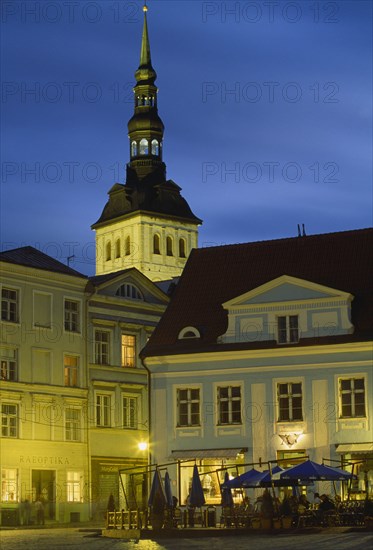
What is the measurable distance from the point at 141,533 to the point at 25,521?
1754 cm

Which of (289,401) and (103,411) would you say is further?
(103,411)

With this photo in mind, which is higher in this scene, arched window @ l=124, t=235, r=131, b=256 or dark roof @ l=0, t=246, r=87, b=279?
arched window @ l=124, t=235, r=131, b=256

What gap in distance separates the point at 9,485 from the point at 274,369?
14881 millimetres

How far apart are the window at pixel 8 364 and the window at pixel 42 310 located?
2.22m

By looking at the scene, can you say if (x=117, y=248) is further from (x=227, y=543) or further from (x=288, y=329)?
(x=227, y=543)

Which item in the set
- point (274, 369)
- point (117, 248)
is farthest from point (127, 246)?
point (274, 369)

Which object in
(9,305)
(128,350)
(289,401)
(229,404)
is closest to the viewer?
(289,401)

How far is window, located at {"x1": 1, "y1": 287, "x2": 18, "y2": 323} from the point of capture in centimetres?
5794

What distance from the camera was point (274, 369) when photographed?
48.4m

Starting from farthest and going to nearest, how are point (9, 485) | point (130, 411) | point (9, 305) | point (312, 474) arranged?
point (130, 411)
point (9, 305)
point (9, 485)
point (312, 474)

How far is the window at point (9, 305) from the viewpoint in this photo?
57938 millimetres

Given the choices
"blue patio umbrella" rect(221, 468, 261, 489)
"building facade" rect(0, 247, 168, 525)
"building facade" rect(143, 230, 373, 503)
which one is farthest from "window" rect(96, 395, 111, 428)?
"blue patio umbrella" rect(221, 468, 261, 489)

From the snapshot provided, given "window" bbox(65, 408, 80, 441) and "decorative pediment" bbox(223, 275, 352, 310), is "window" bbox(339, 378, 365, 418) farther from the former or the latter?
"window" bbox(65, 408, 80, 441)

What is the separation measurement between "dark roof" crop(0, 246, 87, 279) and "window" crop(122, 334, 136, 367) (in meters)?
4.37
